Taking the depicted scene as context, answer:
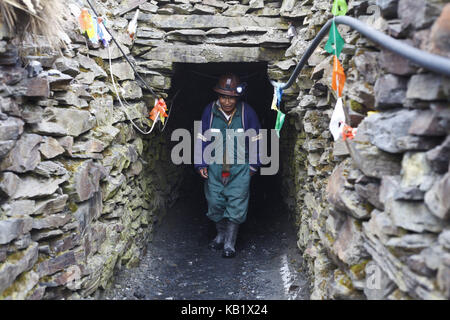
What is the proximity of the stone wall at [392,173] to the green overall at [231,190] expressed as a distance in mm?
2172

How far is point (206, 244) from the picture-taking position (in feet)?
19.8

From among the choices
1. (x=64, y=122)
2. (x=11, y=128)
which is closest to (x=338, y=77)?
(x=64, y=122)

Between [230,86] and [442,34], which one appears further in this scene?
[230,86]

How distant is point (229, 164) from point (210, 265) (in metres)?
1.42

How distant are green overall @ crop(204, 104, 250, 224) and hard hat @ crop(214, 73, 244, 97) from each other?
319 mm

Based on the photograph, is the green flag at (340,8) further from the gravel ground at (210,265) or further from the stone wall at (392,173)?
the gravel ground at (210,265)

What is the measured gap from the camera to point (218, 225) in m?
5.96

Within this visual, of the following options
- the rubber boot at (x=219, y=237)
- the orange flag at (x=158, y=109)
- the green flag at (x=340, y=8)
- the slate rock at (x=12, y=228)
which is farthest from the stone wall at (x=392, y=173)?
the orange flag at (x=158, y=109)

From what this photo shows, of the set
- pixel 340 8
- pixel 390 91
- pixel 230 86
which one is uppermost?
pixel 340 8

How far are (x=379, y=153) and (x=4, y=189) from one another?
252 cm

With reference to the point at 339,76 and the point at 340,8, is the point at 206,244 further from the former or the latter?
the point at 340,8

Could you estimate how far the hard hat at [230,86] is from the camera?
5.71m

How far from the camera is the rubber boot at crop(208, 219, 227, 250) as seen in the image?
19.3 ft

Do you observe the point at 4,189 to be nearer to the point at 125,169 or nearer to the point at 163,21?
the point at 125,169
